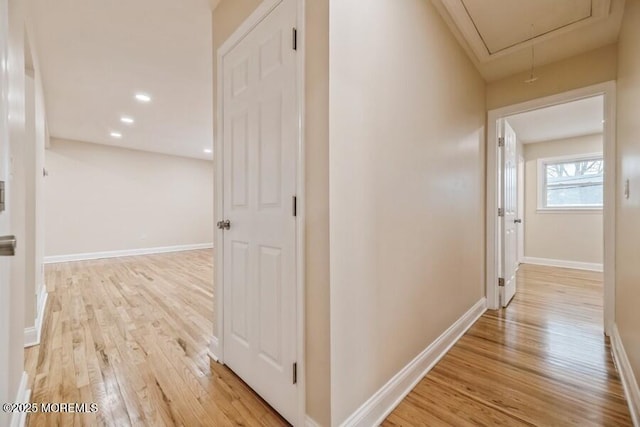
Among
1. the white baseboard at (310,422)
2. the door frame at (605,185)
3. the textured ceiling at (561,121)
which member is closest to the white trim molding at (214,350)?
the white baseboard at (310,422)

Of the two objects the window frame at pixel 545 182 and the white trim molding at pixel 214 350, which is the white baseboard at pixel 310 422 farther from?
the window frame at pixel 545 182

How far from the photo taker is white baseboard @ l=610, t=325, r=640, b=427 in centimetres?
133

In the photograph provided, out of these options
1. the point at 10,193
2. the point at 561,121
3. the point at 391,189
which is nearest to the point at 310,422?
the point at 391,189

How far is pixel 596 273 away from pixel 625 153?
148 inches

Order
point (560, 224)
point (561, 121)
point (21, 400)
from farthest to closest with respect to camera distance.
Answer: point (560, 224), point (561, 121), point (21, 400)

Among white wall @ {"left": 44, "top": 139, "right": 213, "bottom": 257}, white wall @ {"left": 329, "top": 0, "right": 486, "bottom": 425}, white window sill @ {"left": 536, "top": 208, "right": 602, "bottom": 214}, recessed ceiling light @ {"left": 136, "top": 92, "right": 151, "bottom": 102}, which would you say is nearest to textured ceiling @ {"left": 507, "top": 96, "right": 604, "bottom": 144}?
white window sill @ {"left": 536, "top": 208, "right": 602, "bottom": 214}

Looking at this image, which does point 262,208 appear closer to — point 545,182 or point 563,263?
point 563,263

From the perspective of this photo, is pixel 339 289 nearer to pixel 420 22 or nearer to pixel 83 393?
pixel 83 393

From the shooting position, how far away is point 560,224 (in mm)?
5012

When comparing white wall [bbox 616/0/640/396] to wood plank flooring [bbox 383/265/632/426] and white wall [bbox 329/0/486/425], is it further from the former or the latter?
white wall [bbox 329/0/486/425]

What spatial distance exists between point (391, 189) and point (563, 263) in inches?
213

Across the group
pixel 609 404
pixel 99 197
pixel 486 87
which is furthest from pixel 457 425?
pixel 99 197

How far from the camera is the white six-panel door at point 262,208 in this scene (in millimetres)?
1284

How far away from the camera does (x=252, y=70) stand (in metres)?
1.54
